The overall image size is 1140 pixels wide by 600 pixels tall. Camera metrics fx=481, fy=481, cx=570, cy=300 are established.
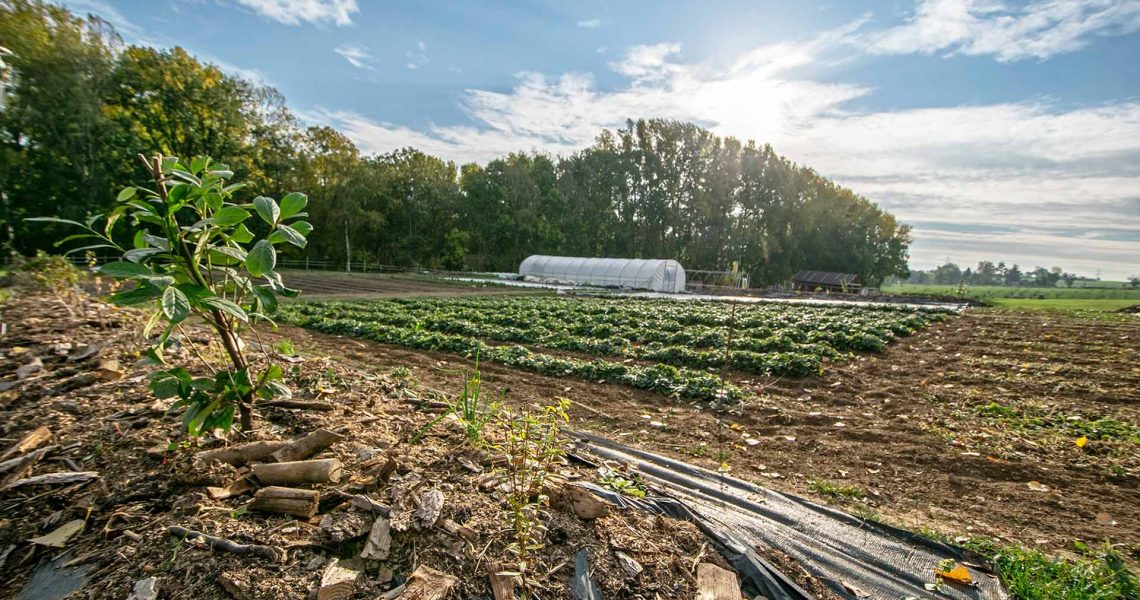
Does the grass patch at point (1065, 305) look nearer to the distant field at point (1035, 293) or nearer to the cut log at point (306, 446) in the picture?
the distant field at point (1035, 293)

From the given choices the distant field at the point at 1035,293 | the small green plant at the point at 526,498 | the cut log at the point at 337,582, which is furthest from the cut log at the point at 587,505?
the distant field at the point at 1035,293

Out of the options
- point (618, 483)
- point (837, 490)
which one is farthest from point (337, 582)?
point (837, 490)

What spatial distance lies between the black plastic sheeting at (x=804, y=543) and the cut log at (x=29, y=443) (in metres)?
2.77

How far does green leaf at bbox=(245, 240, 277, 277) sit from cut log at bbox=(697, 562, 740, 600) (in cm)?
240

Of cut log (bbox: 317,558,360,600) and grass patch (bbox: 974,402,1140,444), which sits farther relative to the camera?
grass patch (bbox: 974,402,1140,444)

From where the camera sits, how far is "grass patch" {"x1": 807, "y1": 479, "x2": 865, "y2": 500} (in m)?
4.18

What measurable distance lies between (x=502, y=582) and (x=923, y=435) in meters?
5.99

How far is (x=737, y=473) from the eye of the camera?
456 cm

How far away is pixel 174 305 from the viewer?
1.65 m

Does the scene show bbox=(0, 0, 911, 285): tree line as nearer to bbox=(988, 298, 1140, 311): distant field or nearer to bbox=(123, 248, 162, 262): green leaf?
bbox=(988, 298, 1140, 311): distant field

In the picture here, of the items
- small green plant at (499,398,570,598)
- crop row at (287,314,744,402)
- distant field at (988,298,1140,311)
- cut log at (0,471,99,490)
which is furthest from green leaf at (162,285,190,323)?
distant field at (988,298,1140,311)

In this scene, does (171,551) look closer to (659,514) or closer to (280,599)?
(280,599)

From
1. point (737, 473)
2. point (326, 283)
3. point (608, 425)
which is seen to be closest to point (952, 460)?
point (737, 473)

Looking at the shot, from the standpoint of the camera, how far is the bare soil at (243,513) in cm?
184
